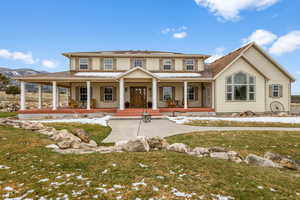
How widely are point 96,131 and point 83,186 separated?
18.5 ft

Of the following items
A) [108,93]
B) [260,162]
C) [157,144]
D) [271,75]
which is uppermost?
[271,75]

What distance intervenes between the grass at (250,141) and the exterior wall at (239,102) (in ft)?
24.4

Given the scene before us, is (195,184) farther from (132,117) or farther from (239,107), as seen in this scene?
(239,107)

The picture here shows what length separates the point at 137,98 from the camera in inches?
682

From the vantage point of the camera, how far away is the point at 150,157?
4.47m

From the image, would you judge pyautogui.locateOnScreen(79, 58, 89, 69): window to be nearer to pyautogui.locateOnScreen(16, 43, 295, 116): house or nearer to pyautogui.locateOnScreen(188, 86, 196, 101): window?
pyautogui.locateOnScreen(16, 43, 295, 116): house

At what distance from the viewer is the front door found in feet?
56.6

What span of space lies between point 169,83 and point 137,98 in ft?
13.0

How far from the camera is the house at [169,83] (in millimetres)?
14820

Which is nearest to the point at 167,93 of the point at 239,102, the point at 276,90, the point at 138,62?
the point at 138,62

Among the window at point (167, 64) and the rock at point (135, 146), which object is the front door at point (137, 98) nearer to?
the window at point (167, 64)

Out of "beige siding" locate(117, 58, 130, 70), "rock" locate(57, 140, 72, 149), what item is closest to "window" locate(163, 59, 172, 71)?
"beige siding" locate(117, 58, 130, 70)

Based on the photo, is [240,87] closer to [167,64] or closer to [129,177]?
[167,64]

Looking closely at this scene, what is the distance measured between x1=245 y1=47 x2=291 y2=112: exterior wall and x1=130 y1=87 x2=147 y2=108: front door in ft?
39.9
